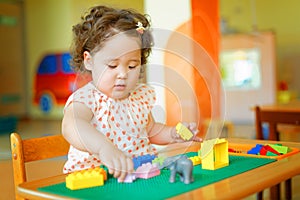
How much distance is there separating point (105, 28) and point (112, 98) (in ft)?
0.49

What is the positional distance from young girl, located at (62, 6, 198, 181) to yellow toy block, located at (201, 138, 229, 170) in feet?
0.15

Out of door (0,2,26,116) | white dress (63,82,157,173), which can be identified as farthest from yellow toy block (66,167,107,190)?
door (0,2,26,116)

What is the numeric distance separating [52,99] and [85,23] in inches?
211

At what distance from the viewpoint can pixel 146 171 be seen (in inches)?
30.7

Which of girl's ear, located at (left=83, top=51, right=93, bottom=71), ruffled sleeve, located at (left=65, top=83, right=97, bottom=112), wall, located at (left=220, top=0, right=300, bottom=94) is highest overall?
wall, located at (left=220, top=0, right=300, bottom=94)

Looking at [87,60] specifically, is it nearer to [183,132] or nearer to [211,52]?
[183,132]

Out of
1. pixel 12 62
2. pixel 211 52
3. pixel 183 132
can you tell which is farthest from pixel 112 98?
pixel 12 62

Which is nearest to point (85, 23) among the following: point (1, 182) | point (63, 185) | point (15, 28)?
point (63, 185)

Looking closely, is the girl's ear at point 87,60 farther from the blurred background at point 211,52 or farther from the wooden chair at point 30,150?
the blurred background at point 211,52

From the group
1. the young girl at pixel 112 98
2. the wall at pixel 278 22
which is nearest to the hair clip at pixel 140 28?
the young girl at pixel 112 98

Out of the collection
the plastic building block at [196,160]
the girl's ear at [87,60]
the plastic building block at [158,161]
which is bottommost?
the plastic building block at [196,160]

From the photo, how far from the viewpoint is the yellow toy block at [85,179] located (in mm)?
719

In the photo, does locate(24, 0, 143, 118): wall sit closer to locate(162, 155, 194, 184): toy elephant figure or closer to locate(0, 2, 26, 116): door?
locate(0, 2, 26, 116): door

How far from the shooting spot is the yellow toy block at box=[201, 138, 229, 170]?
2.78 ft
